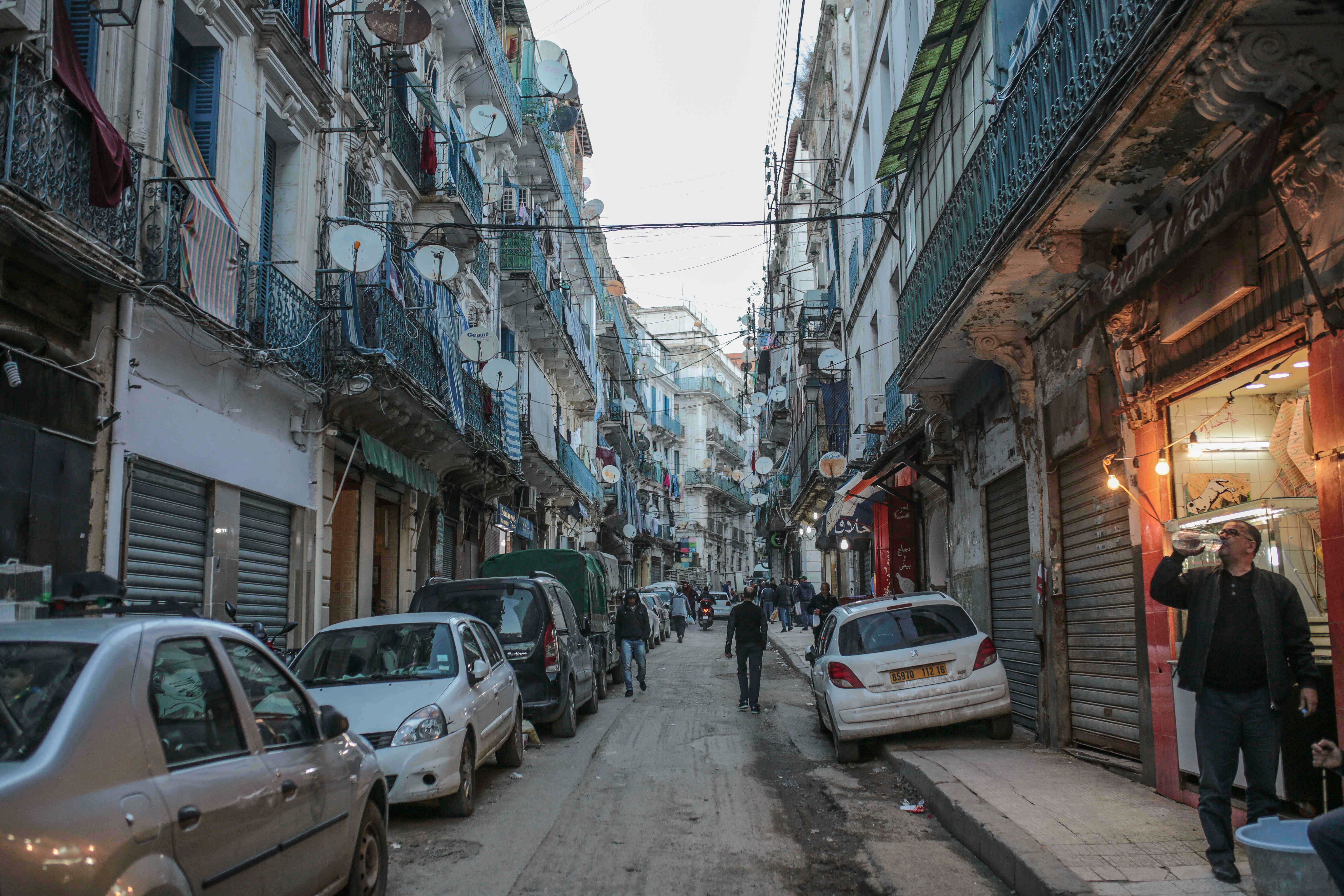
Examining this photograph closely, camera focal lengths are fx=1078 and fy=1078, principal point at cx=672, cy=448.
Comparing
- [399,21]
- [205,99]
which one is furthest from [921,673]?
[399,21]

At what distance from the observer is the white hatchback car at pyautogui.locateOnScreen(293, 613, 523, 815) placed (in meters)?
7.60

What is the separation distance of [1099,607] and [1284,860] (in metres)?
5.78

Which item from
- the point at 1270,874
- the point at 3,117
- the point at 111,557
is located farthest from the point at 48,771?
the point at 111,557

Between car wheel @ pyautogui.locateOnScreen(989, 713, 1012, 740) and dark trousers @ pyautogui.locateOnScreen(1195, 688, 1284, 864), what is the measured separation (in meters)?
5.35

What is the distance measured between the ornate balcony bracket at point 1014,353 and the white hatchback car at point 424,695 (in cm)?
587

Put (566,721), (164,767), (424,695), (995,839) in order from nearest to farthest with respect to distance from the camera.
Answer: (164,767), (995,839), (424,695), (566,721)

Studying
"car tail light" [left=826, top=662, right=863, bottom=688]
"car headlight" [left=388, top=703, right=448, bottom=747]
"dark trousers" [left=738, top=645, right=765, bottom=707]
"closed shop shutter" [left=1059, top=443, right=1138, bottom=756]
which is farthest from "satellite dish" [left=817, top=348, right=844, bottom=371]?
"car headlight" [left=388, top=703, right=448, bottom=747]

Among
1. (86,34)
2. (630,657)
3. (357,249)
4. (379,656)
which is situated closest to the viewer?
(379,656)

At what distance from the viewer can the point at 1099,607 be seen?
992cm

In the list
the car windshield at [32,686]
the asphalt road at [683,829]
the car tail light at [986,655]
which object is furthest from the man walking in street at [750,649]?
the car windshield at [32,686]

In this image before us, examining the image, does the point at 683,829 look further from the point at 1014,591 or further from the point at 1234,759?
the point at 1014,591

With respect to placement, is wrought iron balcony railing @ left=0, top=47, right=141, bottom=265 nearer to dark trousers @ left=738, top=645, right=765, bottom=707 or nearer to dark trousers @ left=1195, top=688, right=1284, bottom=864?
dark trousers @ left=1195, top=688, right=1284, bottom=864

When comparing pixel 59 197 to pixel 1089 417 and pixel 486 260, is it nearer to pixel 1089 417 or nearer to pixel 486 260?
pixel 1089 417

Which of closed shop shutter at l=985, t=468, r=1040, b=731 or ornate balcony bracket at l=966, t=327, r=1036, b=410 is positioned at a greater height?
ornate balcony bracket at l=966, t=327, r=1036, b=410
